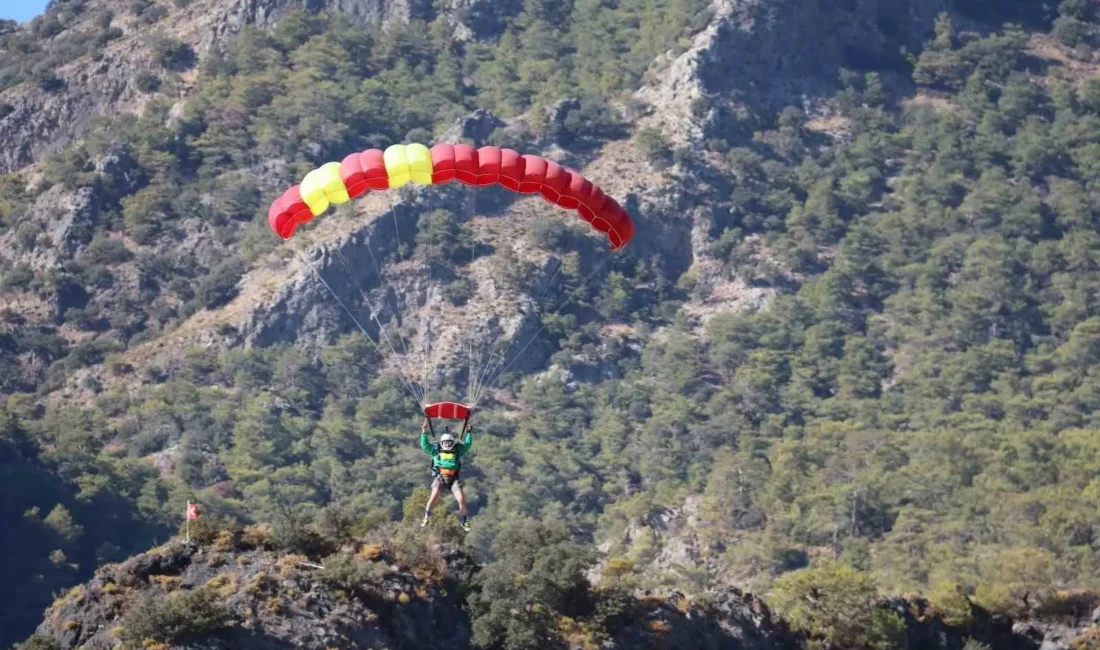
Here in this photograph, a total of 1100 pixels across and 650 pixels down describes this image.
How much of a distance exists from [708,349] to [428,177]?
6615cm

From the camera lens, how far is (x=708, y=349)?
121125 mm

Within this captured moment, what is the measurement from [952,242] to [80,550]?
5309 centimetres

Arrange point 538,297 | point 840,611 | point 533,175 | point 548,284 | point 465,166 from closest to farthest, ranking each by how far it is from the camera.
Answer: point 465,166 < point 533,175 < point 840,611 < point 538,297 < point 548,284

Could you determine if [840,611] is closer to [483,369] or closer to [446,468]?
[446,468]

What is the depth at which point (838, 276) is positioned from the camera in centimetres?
12538

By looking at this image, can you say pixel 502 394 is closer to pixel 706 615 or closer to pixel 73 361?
pixel 73 361

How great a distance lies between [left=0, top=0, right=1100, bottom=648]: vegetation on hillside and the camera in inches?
3888

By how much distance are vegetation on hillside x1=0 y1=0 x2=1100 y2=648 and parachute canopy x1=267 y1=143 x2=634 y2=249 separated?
23.1m

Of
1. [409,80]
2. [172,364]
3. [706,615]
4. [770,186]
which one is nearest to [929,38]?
[770,186]

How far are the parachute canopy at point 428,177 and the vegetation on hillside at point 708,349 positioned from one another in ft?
75.9

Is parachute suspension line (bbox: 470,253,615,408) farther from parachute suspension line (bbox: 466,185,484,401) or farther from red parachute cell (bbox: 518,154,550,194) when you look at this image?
red parachute cell (bbox: 518,154,550,194)

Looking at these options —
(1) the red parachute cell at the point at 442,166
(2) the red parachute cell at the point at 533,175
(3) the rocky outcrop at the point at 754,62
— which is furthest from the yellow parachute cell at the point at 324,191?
(3) the rocky outcrop at the point at 754,62

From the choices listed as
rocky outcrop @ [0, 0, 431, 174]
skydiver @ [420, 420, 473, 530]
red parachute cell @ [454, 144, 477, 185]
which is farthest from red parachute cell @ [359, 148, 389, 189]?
rocky outcrop @ [0, 0, 431, 174]

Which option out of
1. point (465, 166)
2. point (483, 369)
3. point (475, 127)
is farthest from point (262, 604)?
point (475, 127)
